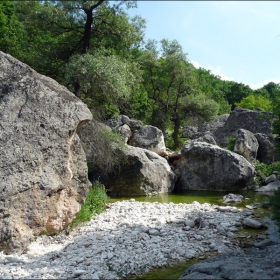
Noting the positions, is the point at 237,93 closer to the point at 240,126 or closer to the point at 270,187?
the point at 240,126

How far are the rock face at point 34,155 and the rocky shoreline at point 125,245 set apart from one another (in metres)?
0.47

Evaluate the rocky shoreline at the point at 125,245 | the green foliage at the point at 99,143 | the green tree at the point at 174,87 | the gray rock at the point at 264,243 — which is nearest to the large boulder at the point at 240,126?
the green tree at the point at 174,87

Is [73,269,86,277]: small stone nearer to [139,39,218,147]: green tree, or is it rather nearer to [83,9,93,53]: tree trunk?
[83,9,93,53]: tree trunk

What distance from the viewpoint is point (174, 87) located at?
84.8 feet

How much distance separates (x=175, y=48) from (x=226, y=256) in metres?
20.8

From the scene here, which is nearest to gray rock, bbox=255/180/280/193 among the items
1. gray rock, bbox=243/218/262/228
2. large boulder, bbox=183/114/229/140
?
gray rock, bbox=243/218/262/228

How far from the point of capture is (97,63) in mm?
11695

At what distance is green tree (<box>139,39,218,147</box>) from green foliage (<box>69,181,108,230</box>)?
15.3m

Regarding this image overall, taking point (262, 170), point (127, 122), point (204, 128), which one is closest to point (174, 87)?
point (204, 128)

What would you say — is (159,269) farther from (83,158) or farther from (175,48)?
(175,48)

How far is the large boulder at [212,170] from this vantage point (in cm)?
1520

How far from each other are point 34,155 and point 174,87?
1996 cm

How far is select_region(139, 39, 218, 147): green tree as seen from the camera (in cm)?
2458

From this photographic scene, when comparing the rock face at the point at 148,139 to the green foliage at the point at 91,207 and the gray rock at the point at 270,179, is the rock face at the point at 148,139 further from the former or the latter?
the green foliage at the point at 91,207
